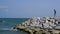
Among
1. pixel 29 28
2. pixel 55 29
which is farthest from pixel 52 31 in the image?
pixel 29 28

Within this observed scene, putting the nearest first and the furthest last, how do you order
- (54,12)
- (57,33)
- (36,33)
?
(57,33)
(36,33)
(54,12)

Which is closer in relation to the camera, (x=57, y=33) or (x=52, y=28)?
(x=57, y=33)

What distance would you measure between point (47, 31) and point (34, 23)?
3.69m

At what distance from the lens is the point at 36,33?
63.6ft

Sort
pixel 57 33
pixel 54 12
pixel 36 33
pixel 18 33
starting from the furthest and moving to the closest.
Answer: pixel 54 12 < pixel 18 33 < pixel 36 33 < pixel 57 33

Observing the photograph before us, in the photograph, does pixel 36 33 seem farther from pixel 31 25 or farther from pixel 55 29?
pixel 31 25

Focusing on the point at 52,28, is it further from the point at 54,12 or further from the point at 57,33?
the point at 54,12

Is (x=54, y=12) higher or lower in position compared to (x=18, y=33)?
higher

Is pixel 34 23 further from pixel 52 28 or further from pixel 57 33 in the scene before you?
pixel 57 33

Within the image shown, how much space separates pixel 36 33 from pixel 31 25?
339 centimetres

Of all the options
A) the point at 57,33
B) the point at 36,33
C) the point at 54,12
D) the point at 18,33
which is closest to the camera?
the point at 57,33

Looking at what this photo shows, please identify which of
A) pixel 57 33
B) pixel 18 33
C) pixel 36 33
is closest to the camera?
pixel 57 33

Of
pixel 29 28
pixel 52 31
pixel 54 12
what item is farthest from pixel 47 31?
pixel 54 12

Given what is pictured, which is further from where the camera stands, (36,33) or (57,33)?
(36,33)
